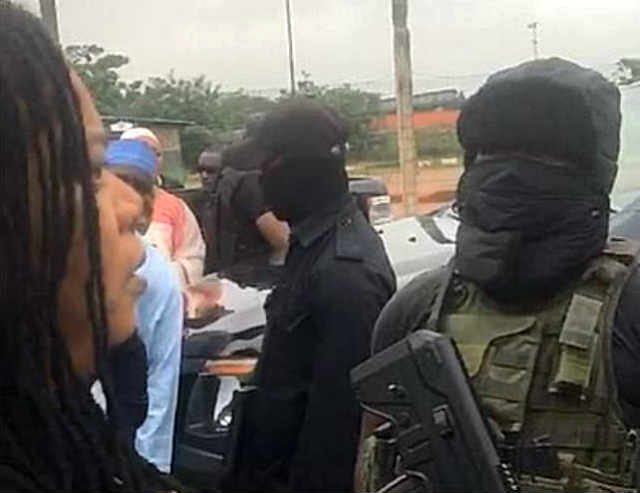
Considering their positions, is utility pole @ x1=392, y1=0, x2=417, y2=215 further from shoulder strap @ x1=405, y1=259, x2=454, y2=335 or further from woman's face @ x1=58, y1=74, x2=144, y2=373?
woman's face @ x1=58, y1=74, x2=144, y2=373

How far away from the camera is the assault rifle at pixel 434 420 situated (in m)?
1.79

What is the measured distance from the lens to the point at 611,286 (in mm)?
2318

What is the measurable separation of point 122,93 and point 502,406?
34.3ft

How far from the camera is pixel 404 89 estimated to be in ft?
53.7

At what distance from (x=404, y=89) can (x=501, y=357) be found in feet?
46.3

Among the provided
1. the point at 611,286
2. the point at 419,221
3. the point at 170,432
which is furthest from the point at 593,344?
the point at 419,221

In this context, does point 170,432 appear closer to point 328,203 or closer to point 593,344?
point 328,203

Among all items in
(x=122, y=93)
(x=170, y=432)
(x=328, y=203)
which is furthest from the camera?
(x=122, y=93)

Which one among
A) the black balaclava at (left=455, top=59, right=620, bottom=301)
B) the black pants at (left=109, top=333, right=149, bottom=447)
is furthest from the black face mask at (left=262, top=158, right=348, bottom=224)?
the black balaclava at (left=455, top=59, right=620, bottom=301)

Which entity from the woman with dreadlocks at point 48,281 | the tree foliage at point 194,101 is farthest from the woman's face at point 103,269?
the tree foliage at point 194,101

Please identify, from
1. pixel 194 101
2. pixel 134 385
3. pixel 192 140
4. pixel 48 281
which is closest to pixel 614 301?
pixel 48 281

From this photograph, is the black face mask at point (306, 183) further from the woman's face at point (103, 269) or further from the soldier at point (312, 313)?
the woman's face at point (103, 269)

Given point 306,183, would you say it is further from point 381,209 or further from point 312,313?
point 381,209

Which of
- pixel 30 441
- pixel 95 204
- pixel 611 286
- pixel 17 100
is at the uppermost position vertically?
pixel 17 100
